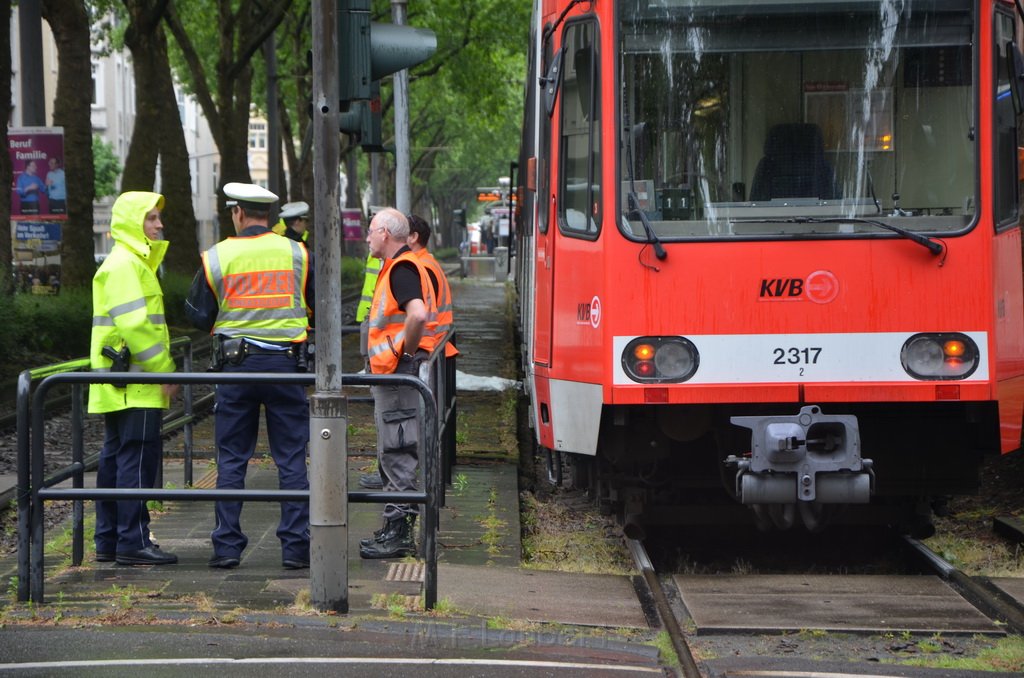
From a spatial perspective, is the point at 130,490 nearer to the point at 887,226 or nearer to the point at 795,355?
the point at 795,355

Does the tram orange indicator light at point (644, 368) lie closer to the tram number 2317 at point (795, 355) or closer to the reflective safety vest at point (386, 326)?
the tram number 2317 at point (795, 355)

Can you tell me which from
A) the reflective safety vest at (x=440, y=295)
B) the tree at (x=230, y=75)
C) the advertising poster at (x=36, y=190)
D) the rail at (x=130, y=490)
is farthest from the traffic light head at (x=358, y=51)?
the tree at (x=230, y=75)

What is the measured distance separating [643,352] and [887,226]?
4.50 ft

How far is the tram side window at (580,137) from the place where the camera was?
8414 mm

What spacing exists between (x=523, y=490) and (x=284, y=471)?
415 cm

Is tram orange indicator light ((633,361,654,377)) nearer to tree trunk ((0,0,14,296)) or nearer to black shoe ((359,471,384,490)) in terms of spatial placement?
black shoe ((359,471,384,490))

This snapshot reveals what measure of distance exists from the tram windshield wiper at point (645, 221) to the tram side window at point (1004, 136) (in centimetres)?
172

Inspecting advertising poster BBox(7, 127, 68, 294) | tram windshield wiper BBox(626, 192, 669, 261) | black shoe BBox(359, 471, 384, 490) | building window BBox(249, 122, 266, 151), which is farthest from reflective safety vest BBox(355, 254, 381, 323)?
building window BBox(249, 122, 266, 151)

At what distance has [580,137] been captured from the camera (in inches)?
338

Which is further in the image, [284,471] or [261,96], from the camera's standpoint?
[261,96]

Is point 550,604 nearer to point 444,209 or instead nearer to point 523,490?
point 523,490

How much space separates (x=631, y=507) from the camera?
9.15 metres

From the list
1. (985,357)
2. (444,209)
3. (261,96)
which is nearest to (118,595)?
(985,357)

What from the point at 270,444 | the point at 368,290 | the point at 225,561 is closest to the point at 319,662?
the point at 225,561
